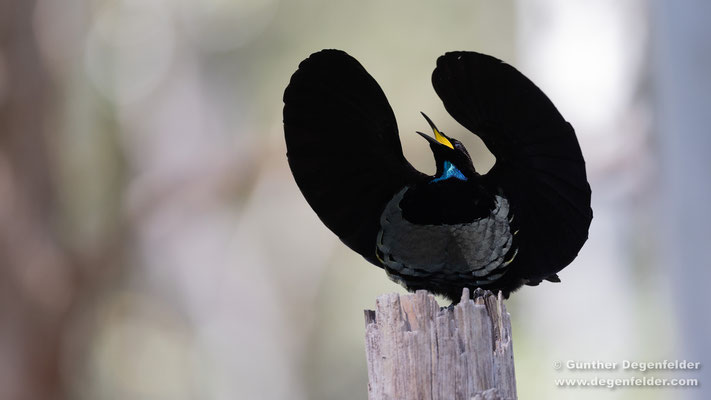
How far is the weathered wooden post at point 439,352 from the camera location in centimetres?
202

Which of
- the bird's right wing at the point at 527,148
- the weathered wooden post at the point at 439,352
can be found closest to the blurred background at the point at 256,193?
the bird's right wing at the point at 527,148

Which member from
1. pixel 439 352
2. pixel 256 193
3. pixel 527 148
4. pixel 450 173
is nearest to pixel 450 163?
pixel 450 173

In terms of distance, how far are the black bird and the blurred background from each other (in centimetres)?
387

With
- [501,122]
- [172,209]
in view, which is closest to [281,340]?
[172,209]

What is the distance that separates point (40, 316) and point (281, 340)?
241 centimetres

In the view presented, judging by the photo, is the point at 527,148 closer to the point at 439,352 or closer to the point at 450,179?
the point at 450,179

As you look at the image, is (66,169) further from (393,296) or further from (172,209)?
(393,296)

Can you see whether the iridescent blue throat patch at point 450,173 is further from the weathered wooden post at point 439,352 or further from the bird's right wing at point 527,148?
the weathered wooden post at point 439,352

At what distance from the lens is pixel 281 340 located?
8227 mm

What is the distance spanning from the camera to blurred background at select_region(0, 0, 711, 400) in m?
6.60

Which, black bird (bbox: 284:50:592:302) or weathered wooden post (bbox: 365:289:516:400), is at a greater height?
black bird (bbox: 284:50:592:302)

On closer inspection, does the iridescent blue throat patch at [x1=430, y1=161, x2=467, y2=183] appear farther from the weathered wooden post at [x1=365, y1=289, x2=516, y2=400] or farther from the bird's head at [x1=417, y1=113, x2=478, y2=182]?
the weathered wooden post at [x1=365, y1=289, x2=516, y2=400]

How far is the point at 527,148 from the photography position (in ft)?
7.76

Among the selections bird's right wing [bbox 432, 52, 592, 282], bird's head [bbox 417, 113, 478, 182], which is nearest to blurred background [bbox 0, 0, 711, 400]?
bird's right wing [bbox 432, 52, 592, 282]
